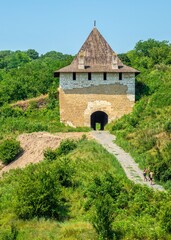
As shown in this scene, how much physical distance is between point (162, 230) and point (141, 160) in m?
8.55

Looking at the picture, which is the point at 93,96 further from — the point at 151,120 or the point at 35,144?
the point at 35,144

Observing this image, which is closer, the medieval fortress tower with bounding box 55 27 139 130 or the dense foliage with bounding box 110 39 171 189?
the dense foliage with bounding box 110 39 171 189

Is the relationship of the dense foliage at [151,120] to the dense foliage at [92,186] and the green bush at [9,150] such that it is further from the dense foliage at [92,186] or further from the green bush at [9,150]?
the green bush at [9,150]

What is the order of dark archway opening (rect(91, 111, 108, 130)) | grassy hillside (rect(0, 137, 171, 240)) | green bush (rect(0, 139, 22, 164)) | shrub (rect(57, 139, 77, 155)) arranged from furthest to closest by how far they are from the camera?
dark archway opening (rect(91, 111, 108, 130)) < green bush (rect(0, 139, 22, 164)) < shrub (rect(57, 139, 77, 155)) < grassy hillside (rect(0, 137, 171, 240))

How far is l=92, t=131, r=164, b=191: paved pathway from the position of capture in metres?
21.8

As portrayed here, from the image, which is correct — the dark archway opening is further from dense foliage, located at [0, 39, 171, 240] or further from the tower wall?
dense foliage, located at [0, 39, 171, 240]

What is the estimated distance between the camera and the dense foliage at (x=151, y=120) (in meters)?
23.2

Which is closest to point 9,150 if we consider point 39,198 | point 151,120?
point 151,120

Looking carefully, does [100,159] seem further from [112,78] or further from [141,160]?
[112,78]

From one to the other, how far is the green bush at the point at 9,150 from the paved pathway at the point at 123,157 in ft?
16.4

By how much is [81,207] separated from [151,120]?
Result: 13.7 m

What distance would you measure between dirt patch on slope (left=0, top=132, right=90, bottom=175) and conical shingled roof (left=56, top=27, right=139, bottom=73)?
5531 millimetres

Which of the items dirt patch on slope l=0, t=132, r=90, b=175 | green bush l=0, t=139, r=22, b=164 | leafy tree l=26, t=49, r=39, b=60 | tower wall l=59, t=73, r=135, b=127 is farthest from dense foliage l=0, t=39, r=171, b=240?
leafy tree l=26, t=49, r=39, b=60

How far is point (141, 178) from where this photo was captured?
2186cm
